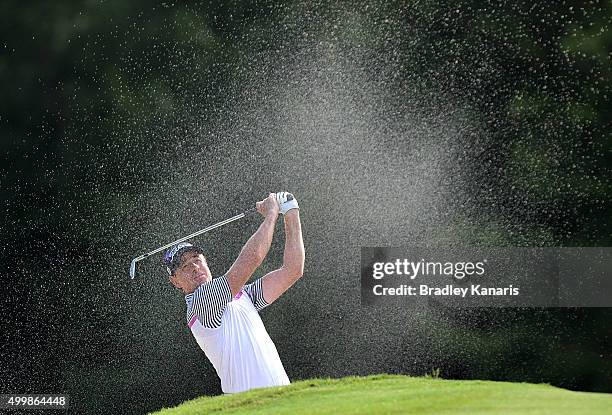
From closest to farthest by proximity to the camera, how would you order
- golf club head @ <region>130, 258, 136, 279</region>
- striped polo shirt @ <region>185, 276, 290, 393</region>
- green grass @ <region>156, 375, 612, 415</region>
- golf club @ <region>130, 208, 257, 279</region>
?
green grass @ <region>156, 375, 612, 415</region> → striped polo shirt @ <region>185, 276, 290, 393</region> → golf club @ <region>130, 208, 257, 279</region> → golf club head @ <region>130, 258, 136, 279</region>

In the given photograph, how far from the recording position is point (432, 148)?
225 inches

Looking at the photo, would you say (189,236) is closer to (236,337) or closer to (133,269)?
(133,269)

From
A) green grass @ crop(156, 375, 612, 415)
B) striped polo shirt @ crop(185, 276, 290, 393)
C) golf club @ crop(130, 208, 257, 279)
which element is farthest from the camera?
golf club @ crop(130, 208, 257, 279)

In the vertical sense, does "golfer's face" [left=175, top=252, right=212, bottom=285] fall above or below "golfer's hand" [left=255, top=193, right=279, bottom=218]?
below

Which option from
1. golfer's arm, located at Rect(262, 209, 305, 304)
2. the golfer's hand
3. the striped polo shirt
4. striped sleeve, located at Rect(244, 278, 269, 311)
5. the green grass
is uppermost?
the golfer's hand

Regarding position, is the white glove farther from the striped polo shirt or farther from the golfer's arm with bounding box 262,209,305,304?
the striped polo shirt

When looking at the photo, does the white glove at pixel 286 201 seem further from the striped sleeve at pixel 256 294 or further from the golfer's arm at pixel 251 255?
the striped sleeve at pixel 256 294

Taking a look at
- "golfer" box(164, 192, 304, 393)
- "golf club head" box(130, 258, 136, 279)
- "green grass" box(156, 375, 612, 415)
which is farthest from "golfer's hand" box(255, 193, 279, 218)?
"green grass" box(156, 375, 612, 415)

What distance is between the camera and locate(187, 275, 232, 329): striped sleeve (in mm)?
5457

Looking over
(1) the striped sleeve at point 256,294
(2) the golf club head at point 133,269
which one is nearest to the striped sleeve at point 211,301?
(1) the striped sleeve at point 256,294

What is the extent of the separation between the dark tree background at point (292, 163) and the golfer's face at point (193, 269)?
3.6 inches

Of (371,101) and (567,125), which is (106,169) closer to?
(371,101)

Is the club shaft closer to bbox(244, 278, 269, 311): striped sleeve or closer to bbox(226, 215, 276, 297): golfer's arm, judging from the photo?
bbox(226, 215, 276, 297): golfer's arm

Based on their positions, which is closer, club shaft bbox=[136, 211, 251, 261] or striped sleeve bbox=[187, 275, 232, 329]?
striped sleeve bbox=[187, 275, 232, 329]
